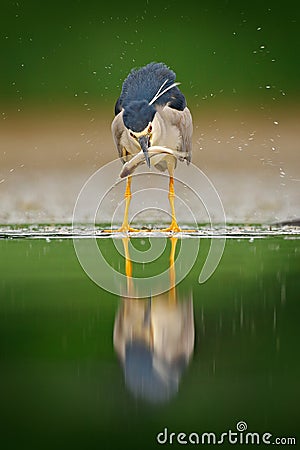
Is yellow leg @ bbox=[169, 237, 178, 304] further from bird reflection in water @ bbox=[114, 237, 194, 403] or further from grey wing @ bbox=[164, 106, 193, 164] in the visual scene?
grey wing @ bbox=[164, 106, 193, 164]

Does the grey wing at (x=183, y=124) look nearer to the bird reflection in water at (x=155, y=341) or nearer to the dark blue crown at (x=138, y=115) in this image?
the dark blue crown at (x=138, y=115)

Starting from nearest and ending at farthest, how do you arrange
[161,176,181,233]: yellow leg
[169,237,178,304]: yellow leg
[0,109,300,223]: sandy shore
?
1. [169,237,178,304]: yellow leg
2. [161,176,181,233]: yellow leg
3. [0,109,300,223]: sandy shore

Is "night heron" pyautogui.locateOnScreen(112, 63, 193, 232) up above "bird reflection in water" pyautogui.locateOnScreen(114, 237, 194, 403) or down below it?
above

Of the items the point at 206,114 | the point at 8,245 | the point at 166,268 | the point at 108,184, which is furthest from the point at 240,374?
the point at 206,114

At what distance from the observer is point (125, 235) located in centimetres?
294

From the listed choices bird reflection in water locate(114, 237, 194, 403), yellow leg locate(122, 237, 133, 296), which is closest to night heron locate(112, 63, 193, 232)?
yellow leg locate(122, 237, 133, 296)

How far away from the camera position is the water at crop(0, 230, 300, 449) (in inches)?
36.5

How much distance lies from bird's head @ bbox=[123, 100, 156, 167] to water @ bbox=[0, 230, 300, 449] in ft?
2.29

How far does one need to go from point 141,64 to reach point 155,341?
2.82 metres

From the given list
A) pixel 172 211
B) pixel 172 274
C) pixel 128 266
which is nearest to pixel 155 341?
pixel 172 274

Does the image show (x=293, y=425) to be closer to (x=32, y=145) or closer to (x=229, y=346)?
(x=229, y=346)

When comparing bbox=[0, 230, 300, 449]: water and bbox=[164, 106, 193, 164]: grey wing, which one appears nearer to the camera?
bbox=[0, 230, 300, 449]: water

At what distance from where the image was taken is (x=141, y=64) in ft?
12.7

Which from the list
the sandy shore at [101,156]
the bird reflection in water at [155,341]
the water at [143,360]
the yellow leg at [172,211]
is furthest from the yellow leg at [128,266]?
the sandy shore at [101,156]
